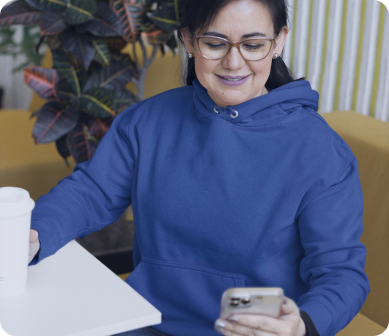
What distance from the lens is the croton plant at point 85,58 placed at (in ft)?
6.57

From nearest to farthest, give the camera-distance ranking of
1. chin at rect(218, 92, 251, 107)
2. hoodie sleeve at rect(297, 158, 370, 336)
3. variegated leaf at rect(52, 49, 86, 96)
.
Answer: hoodie sleeve at rect(297, 158, 370, 336), chin at rect(218, 92, 251, 107), variegated leaf at rect(52, 49, 86, 96)

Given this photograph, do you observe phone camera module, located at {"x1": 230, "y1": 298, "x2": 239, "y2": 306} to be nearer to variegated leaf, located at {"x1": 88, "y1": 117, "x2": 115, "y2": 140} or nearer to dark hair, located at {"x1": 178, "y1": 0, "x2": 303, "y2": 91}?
dark hair, located at {"x1": 178, "y1": 0, "x2": 303, "y2": 91}

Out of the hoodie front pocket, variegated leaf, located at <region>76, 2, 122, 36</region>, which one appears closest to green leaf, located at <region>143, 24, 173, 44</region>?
variegated leaf, located at <region>76, 2, 122, 36</region>

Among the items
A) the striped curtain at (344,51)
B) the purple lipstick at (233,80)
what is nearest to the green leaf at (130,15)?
the striped curtain at (344,51)

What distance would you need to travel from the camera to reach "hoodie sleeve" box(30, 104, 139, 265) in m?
1.08

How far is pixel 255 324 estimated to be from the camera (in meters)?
0.70

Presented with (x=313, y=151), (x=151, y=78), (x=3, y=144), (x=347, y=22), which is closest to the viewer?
(x=313, y=151)

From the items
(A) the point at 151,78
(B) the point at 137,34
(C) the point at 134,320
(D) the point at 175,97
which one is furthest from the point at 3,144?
(C) the point at 134,320

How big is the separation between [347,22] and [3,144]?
6.65ft

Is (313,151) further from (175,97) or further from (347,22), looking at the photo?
(347,22)

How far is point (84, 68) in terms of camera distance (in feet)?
7.01

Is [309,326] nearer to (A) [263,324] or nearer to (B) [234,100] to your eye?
(A) [263,324]

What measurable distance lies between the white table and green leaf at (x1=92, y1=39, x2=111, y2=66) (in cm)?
124

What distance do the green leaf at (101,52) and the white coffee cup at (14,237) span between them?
1.31 metres
